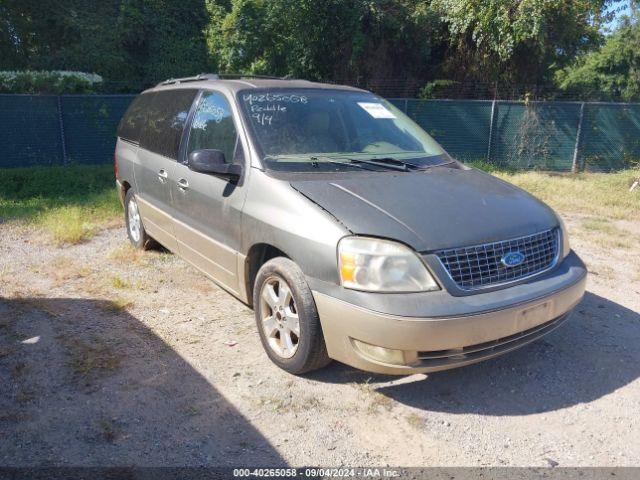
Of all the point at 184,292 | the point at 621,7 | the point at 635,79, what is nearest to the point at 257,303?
the point at 184,292

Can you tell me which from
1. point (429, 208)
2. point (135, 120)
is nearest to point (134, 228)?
point (135, 120)

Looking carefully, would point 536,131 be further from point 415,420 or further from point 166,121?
point 415,420

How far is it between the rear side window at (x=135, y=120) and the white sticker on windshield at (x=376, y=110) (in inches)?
99.1

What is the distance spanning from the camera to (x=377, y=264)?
308 cm

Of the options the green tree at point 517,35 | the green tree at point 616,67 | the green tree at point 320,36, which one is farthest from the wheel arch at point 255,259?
the green tree at point 616,67

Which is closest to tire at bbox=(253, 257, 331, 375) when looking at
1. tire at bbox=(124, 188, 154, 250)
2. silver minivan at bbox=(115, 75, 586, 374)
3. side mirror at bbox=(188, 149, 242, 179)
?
silver minivan at bbox=(115, 75, 586, 374)

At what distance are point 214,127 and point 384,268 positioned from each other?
2098mm

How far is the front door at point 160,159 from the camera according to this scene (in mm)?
4980

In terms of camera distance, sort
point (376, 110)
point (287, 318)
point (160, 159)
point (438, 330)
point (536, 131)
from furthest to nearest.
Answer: point (536, 131) < point (160, 159) < point (376, 110) < point (287, 318) < point (438, 330)

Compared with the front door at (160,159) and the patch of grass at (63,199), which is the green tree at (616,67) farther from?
the front door at (160,159)

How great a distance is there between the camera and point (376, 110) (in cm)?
478

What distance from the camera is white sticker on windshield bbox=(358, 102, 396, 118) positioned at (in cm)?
471

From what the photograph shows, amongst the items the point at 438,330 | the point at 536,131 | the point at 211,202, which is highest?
the point at 211,202

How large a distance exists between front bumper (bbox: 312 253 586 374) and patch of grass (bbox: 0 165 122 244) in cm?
478
